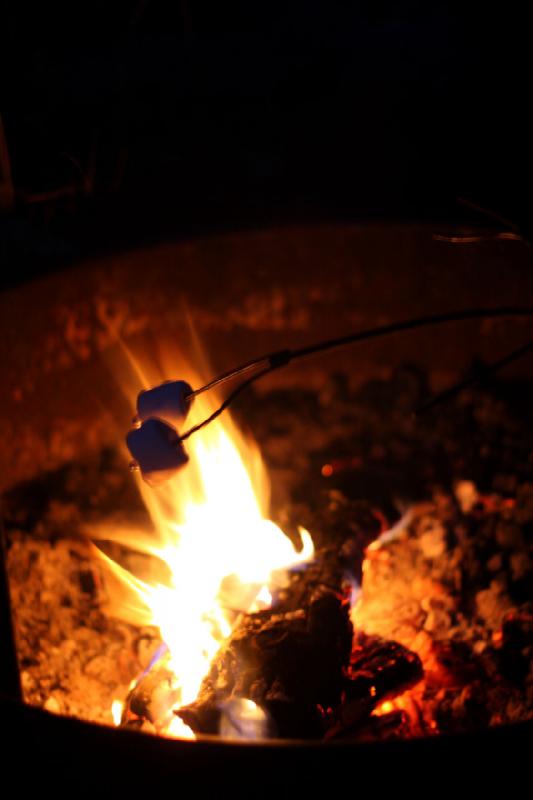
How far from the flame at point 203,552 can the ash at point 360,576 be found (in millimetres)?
68

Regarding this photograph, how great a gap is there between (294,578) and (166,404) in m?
0.77

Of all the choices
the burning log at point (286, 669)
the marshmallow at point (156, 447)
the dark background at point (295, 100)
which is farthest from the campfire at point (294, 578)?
the dark background at point (295, 100)

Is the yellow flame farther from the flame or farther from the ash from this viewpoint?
the flame

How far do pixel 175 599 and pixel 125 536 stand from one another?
0.43 m

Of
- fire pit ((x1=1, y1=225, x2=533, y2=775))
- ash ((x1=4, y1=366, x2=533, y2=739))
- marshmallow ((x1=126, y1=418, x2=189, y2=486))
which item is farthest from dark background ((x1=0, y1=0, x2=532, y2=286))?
marshmallow ((x1=126, y1=418, x2=189, y2=486))

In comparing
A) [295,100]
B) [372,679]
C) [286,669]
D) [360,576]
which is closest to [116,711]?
[286,669]

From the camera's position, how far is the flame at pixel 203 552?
1880 mm

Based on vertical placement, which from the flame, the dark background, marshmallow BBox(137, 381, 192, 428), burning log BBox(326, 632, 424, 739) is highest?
the dark background

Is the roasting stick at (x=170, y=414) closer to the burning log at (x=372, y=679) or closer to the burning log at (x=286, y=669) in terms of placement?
the burning log at (x=286, y=669)

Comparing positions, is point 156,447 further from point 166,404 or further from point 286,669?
point 286,669

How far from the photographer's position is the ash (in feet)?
5.51

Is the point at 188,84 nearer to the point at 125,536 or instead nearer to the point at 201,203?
the point at 201,203

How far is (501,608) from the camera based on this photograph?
6.65 ft

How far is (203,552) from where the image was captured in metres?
2.13
